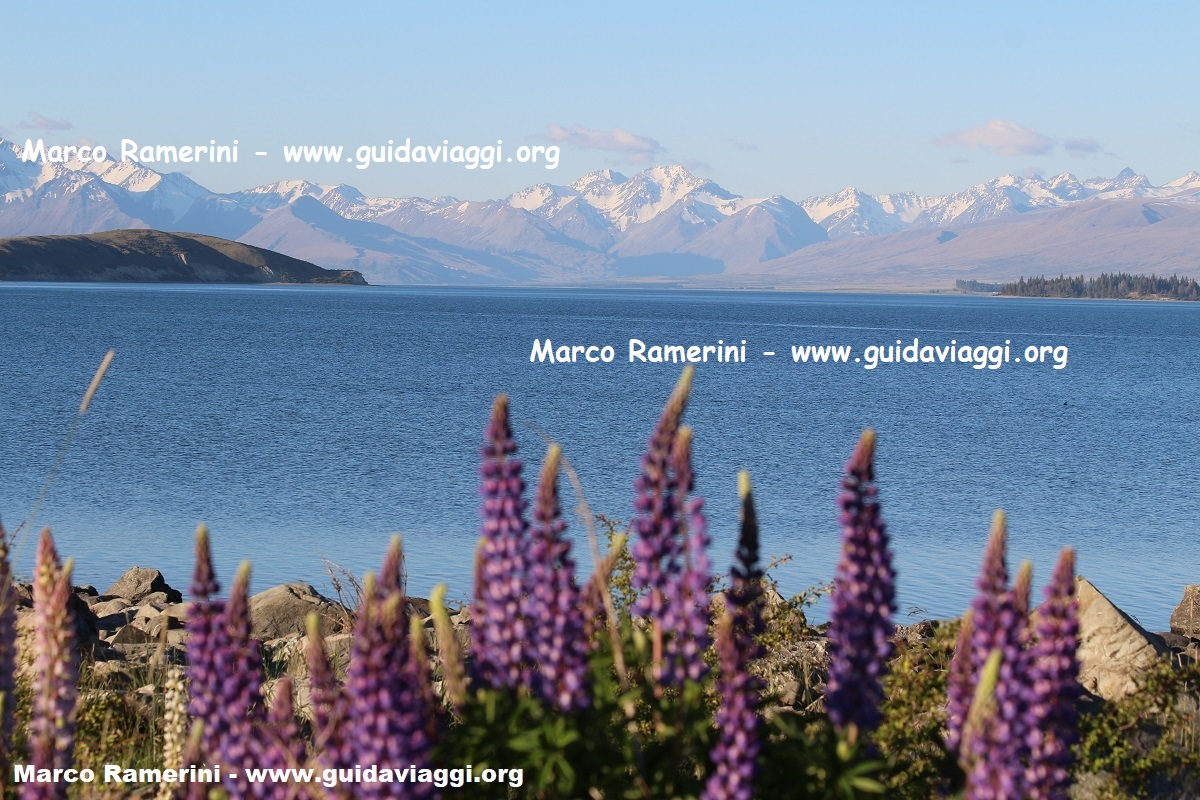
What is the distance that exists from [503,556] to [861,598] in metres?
1.22

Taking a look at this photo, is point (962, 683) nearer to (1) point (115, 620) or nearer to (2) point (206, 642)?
(2) point (206, 642)

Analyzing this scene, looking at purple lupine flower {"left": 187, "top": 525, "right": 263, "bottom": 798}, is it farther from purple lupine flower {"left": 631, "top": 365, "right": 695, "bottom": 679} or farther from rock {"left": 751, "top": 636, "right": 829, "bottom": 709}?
rock {"left": 751, "top": 636, "right": 829, "bottom": 709}

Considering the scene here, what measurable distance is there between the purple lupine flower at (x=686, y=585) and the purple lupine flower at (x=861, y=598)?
19.3 inches

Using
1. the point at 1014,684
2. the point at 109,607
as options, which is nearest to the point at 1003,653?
the point at 1014,684

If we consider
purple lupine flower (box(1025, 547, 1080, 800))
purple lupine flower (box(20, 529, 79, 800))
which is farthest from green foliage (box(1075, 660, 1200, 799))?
purple lupine flower (box(20, 529, 79, 800))

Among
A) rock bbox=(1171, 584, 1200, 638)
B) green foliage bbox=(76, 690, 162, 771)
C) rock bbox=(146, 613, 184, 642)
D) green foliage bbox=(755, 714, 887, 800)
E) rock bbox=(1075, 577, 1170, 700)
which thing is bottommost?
rock bbox=(1171, 584, 1200, 638)

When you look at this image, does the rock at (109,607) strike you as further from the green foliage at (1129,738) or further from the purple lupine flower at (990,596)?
the purple lupine flower at (990,596)

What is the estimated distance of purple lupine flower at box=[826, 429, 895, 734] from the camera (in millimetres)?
4621

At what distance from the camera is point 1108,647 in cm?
1326

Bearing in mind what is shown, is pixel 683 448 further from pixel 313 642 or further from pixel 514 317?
pixel 514 317

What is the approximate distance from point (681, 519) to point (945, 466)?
143 ft

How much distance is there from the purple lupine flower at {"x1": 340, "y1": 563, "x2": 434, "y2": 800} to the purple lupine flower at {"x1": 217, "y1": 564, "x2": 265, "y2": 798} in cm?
66

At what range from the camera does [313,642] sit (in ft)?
14.4

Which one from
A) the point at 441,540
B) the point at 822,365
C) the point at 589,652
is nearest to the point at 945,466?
the point at 441,540
